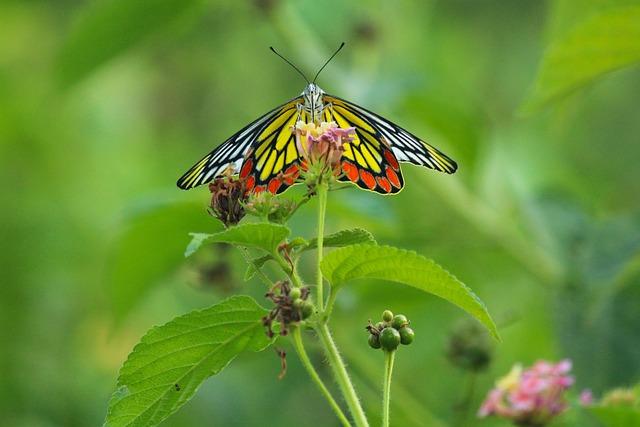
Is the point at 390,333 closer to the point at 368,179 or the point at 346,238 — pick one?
the point at 346,238

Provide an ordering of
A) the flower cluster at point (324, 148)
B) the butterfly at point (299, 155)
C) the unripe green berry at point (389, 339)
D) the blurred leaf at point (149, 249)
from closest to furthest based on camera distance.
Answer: the unripe green berry at point (389, 339) → the flower cluster at point (324, 148) → the butterfly at point (299, 155) → the blurred leaf at point (149, 249)

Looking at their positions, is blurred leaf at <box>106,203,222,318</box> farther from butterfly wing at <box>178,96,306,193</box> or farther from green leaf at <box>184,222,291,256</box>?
green leaf at <box>184,222,291,256</box>

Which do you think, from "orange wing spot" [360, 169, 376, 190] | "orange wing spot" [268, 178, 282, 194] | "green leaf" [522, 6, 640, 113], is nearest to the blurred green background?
"green leaf" [522, 6, 640, 113]

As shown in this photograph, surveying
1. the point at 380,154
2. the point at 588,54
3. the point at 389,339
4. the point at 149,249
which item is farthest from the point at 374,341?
the point at 149,249

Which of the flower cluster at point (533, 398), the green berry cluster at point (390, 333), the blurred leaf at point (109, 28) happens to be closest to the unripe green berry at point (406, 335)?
the green berry cluster at point (390, 333)

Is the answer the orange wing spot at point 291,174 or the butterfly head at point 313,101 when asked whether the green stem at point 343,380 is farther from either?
the butterfly head at point 313,101

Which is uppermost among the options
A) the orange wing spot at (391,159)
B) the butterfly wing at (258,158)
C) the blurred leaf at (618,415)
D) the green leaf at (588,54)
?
the green leaf at (588,54)

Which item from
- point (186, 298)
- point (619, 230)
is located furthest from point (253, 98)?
point (619, 230)
